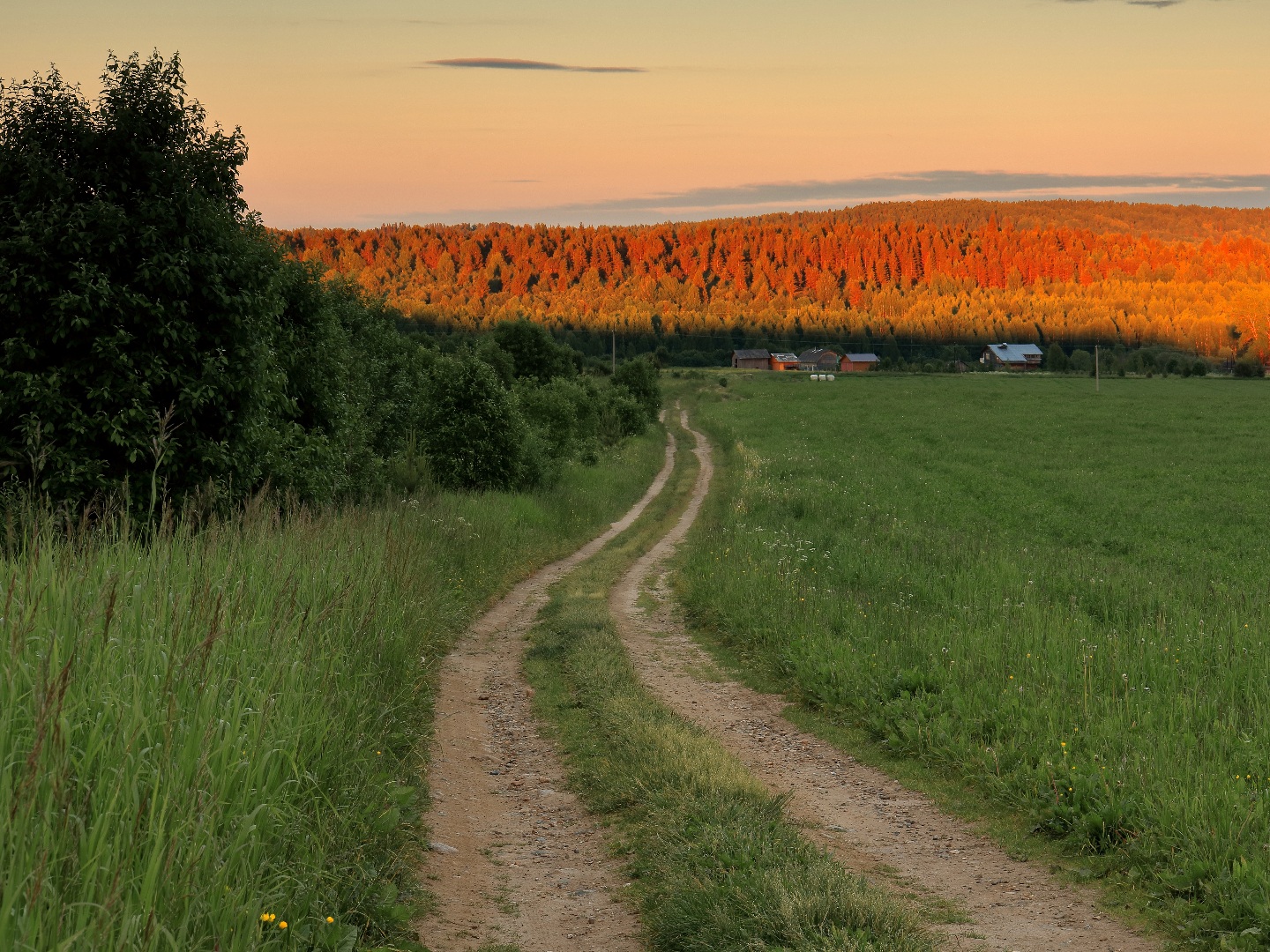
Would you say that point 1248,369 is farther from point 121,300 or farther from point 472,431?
point 121,300

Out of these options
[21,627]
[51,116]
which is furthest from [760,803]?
[51,116]

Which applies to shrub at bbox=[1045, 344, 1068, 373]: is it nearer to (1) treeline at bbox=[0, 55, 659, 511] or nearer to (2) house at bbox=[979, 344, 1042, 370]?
(2) house at bbox=[979, 344, 1042, 370]

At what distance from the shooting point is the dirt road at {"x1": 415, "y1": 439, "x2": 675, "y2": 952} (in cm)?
618

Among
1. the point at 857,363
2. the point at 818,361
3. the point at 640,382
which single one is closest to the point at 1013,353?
the point at 857,363

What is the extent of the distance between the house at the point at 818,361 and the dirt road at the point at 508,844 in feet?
587

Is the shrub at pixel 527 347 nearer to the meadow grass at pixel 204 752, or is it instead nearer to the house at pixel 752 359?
the meadow grass at pixel 204 752

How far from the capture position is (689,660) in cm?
1353

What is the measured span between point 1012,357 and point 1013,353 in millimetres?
3442

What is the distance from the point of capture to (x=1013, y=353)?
630 feet

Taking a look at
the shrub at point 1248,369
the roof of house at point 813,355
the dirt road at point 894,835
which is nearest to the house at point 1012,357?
the roof of house at point 813,355

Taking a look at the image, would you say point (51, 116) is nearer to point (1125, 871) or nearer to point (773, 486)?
point (1125, 871)

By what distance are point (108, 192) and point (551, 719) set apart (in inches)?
383

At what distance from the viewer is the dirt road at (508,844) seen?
6.18m

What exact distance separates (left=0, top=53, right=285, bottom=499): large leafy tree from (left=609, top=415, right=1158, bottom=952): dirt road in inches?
284
